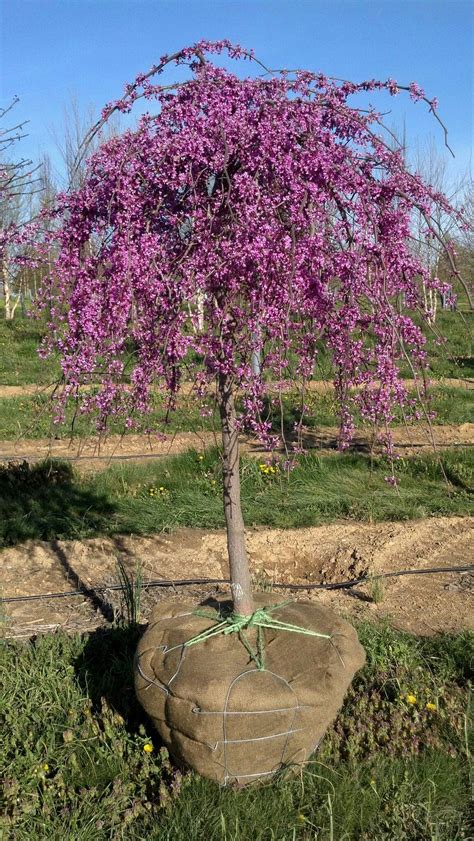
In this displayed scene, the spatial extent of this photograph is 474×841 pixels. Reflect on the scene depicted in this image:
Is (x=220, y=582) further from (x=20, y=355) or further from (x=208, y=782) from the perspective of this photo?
(x=20, y=355)

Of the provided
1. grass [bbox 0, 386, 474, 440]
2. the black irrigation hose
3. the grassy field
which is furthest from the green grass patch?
the grassy field

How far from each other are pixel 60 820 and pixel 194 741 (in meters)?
0.60

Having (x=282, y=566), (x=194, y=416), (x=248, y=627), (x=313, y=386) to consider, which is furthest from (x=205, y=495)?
(x=313, y=386)

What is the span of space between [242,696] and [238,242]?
1729mm

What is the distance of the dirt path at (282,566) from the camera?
462cm

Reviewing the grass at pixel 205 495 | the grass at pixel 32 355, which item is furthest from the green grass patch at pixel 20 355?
the grass at pixel 205 495

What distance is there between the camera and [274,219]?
271 cm

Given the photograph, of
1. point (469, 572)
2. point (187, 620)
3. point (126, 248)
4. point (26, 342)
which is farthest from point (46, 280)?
point (26, 342)

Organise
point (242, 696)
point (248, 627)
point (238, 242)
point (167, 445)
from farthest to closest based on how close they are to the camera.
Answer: point (167, 445) → point (248, 627) → point (242, 696) → point (238, 242)

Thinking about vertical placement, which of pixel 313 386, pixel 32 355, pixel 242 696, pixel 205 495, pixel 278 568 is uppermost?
pixel 32 355

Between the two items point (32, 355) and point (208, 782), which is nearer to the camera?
point (208, 782)

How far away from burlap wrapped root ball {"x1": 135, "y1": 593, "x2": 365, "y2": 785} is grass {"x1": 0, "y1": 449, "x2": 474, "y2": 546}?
2.91 metres

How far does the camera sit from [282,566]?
564 centimetres

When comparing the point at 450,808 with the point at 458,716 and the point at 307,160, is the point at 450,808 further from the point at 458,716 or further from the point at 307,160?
the point at 307,160
